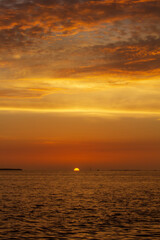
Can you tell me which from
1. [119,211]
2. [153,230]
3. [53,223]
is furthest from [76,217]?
[153,230]

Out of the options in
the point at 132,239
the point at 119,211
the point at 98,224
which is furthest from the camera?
the point at 119,211

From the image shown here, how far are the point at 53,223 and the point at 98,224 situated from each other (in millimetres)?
5666

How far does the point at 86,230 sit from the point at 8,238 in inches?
350

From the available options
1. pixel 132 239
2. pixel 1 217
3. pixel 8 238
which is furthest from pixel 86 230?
pixel 1 217

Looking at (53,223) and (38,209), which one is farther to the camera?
(38,209)

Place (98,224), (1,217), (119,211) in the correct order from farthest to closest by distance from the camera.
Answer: (119,211), (1,217), (98,224)

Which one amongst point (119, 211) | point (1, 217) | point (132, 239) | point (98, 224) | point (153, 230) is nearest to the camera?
point (132, 239)

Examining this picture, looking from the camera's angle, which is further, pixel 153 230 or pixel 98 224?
pixel 98 224

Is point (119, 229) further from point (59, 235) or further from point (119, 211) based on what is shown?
point (119, 211)

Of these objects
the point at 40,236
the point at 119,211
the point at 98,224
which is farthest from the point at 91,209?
the point at 40,236

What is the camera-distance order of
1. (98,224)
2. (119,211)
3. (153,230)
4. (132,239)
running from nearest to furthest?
(132,239) → (153,230) → (98,224) → (119,211)

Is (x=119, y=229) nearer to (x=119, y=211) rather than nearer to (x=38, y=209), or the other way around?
(x=119, y=211)

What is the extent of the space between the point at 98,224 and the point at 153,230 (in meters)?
7.00

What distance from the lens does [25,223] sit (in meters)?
42.8
